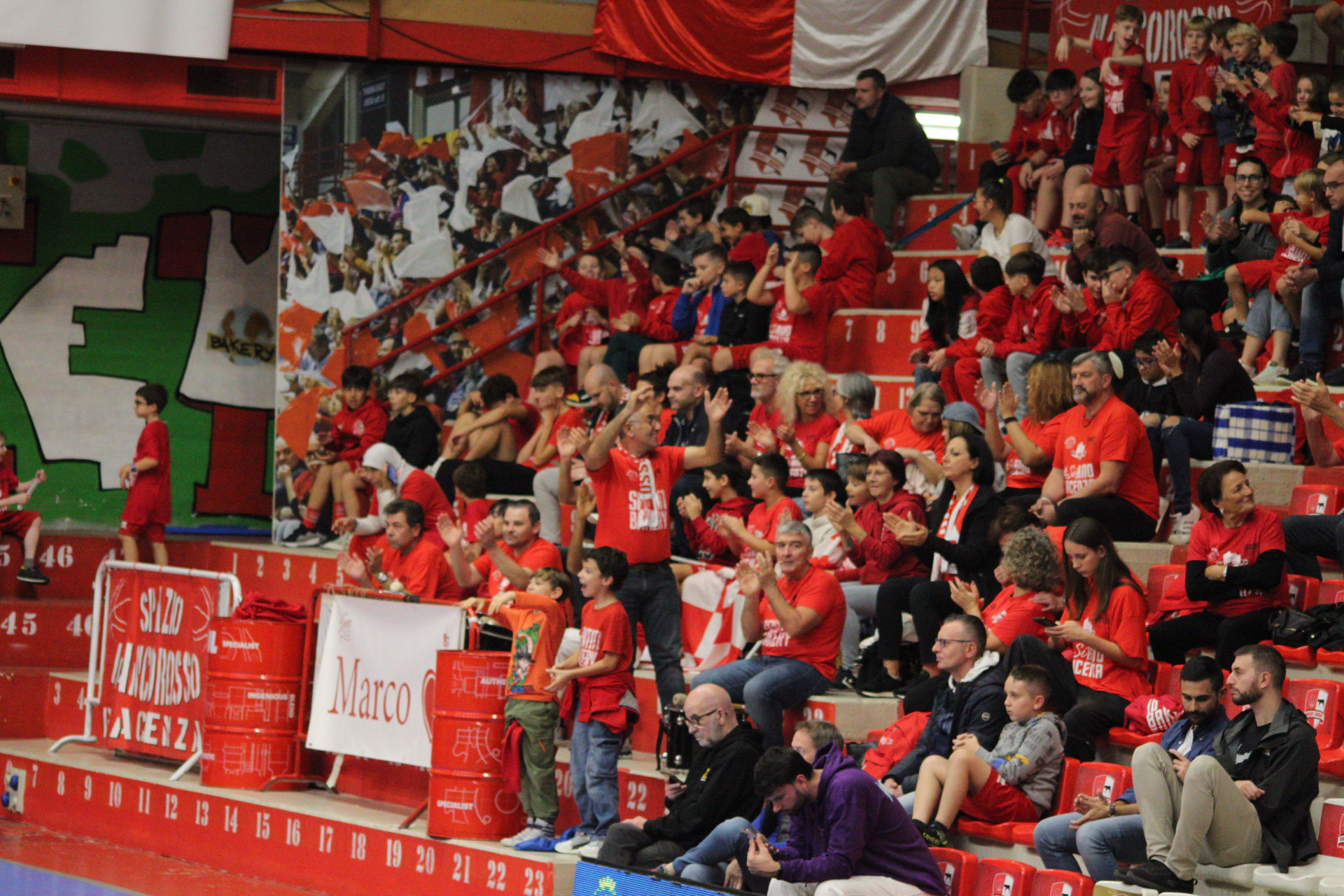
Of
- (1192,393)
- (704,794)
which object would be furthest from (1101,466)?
(704,794)

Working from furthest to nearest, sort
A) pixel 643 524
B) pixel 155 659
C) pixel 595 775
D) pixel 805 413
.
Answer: pixel 805 413, pixel 155 659, pixel 643 524, pixel 595 775

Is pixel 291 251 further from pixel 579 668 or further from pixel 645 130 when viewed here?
pixel 579 668

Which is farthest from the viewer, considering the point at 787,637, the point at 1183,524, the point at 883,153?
the point at 883,153

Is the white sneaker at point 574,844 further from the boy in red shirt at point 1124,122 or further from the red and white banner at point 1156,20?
the red and white banner at point 1156,20


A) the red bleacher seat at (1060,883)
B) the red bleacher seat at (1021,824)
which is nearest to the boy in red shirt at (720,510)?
the red bleacher seat at (1021,824)

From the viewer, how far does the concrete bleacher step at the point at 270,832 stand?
8.61 meters

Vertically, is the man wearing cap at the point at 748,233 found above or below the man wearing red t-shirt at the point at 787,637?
above

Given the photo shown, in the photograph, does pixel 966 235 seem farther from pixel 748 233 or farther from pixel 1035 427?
pixel 1035 427

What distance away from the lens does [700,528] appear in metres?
10.6

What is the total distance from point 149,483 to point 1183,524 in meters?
7.82

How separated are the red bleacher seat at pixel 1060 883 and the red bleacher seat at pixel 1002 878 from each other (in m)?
0.03

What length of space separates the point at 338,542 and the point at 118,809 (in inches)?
151

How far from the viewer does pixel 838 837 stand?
22.3ft

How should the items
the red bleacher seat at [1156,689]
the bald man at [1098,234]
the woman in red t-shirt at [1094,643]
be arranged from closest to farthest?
1. the red bleacher seat at [1156,689]
2. the woman in red t-shirt at [1094,643]
3. the bald man at [1098,234]
